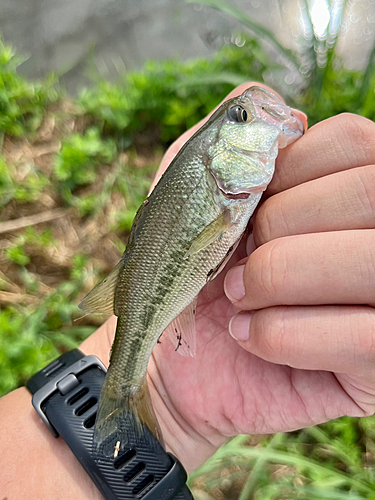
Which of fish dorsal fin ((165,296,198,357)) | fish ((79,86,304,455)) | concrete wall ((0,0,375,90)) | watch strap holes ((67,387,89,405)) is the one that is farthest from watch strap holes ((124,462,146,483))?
concrete wall ((0,0,375,90))

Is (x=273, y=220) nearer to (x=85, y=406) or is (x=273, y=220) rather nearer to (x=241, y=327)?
(x=241, y=327)

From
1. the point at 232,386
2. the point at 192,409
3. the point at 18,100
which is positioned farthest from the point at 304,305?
the point at 18,100

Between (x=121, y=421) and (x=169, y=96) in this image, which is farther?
(x=169, y=96)

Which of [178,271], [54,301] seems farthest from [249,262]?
[54,301]

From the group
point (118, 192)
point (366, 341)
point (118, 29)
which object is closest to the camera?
point (366, 341)

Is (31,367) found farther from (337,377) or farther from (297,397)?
(337,377)

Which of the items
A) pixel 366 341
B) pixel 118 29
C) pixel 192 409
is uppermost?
pixel 118 29

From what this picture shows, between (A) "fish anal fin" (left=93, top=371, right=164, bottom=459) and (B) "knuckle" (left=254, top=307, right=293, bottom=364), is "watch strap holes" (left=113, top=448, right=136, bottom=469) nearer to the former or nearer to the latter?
(A) "fish anal fin" (left=93, top=371, right=164, bottom=459)

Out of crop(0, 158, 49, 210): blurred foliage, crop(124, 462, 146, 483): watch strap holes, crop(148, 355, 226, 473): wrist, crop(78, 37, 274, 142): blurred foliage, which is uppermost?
crop(78, 37, 274, 142): blurred foliage
